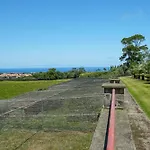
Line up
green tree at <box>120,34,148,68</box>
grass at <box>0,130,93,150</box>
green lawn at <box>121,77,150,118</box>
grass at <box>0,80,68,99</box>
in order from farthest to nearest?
green tree at <box>120,34,148,68</box>
grass at <box>0,80,68,99</box>
green lawn at <box>121,77,150,118</box>
grass at <box>0,130,93,150</box>

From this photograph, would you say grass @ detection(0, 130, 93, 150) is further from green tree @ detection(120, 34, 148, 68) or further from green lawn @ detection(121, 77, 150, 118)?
green tree @ detection(120, 34, 148, 68)

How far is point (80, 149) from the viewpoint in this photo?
5180 mm

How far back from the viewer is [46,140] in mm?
5859

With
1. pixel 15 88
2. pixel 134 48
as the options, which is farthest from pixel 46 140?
pixel 134 48

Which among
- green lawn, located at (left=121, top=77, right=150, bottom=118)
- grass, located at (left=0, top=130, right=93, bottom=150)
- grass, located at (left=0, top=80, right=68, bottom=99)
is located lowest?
grass, located at (left=0, top=80, right=68, bottom=99)

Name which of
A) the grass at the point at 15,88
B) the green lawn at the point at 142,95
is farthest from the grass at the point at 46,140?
the grass at the point at 15,88

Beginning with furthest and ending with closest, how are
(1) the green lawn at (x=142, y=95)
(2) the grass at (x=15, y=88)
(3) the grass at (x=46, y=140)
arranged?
(2) the grass at (x=15, y=88)
(1) the green lawn at (x=142, y=95)
(3) the grass at (x=46, y=140)

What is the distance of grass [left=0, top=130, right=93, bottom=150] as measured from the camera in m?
5.41

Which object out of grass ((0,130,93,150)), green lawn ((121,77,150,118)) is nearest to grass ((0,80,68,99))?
green lawn ((121,77,150,118))

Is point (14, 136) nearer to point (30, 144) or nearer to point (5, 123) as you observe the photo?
point (30, 144)

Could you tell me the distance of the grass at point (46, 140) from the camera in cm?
541

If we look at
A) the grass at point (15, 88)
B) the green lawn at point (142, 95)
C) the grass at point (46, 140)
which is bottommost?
the grass at point (15, 88)

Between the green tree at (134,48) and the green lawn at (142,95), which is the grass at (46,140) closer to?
the green lawn at (142,95)

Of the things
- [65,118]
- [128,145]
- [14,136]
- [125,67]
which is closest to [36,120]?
[65,118]
